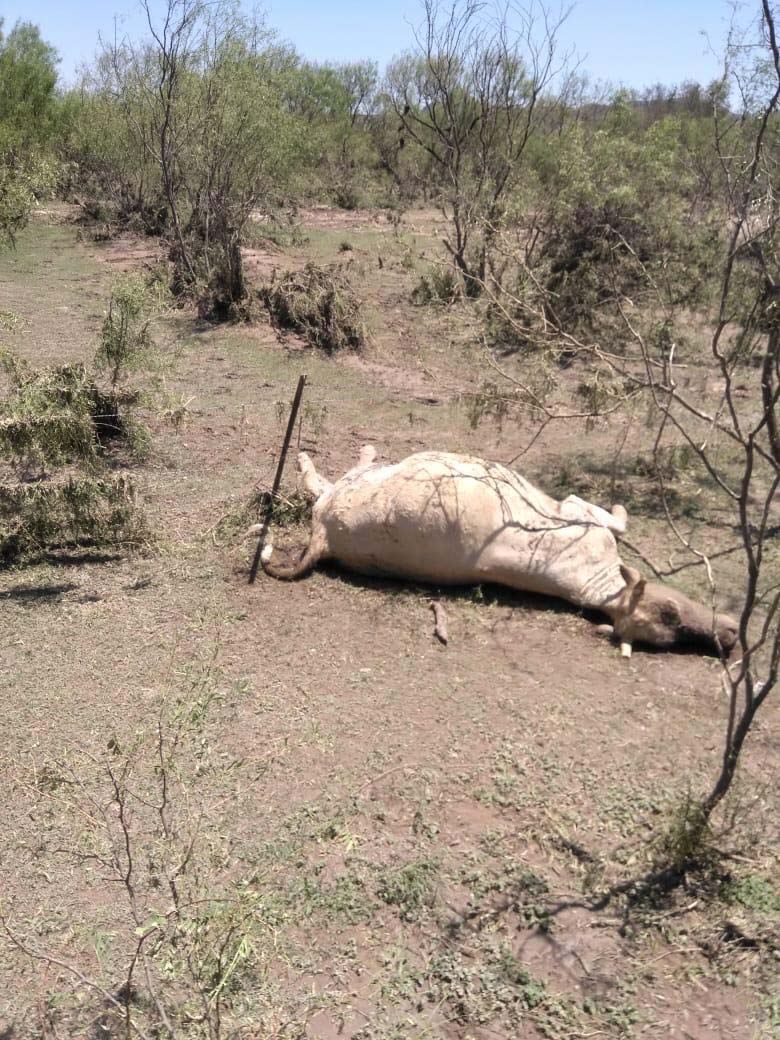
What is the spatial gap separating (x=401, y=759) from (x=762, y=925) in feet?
5.98

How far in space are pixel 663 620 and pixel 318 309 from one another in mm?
8330

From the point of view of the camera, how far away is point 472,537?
6.31 metres

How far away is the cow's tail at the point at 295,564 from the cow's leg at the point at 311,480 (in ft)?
2.09

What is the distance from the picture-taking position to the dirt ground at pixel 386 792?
353cm

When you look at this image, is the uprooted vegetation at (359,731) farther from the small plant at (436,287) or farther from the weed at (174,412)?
the small plant at (436,287)

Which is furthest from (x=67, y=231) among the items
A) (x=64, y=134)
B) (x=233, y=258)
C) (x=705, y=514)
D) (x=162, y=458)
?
(x=705, y=514)

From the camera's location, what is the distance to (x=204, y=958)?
3285 millimetres

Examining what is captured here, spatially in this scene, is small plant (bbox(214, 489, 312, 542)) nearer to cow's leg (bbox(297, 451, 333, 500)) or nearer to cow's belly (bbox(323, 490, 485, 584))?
cow's leg (bbox(297, 451, 333, 500))

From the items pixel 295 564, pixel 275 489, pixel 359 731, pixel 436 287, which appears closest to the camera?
pixel 359 731

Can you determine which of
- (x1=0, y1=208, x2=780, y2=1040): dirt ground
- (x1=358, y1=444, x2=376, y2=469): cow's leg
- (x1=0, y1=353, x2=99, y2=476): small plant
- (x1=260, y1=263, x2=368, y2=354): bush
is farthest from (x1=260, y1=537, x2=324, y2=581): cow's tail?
(x1=260, y1=263, x2=368, y2=354): bush

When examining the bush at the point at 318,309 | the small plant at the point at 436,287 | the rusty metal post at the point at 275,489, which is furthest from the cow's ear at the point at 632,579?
the small plant at the point at 436,287

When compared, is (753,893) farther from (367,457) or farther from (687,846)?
(367,457)

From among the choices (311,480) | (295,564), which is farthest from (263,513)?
(295,564)

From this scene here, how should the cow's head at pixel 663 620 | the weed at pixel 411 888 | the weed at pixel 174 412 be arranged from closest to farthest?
the weed at pixel 411 888, the cow's head at pixel 663 620, the weed at pixel 174 412
